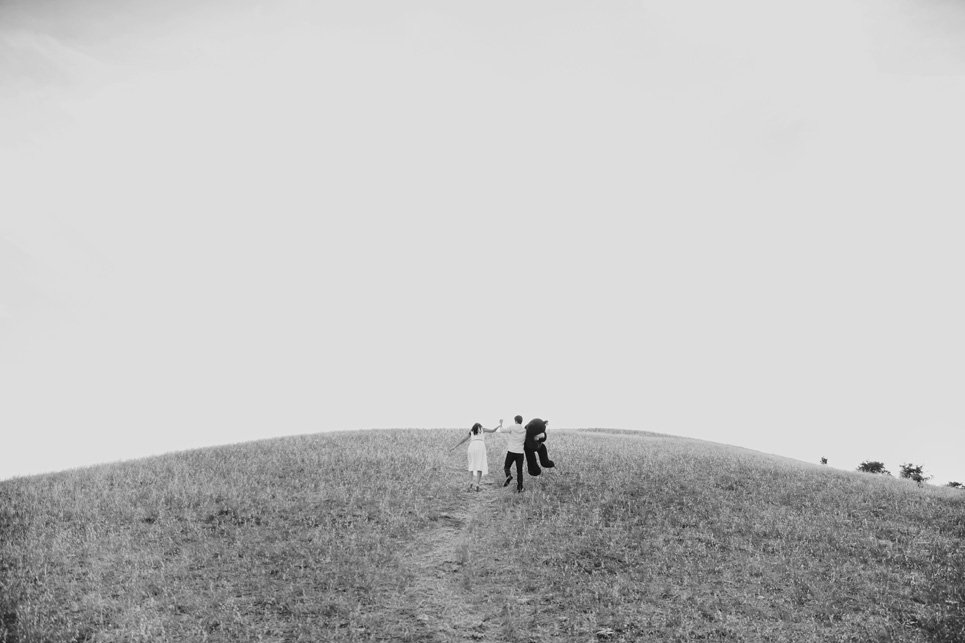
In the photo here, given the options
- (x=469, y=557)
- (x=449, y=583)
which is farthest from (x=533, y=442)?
(x=449, y=583)

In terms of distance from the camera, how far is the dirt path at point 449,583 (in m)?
12.1

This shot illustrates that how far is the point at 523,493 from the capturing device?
67.8 feet

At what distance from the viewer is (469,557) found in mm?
15609

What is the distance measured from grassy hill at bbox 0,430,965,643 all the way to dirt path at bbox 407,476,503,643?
6 cm

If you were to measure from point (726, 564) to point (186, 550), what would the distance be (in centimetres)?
1502

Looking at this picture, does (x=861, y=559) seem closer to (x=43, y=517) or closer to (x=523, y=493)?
(x=523, y=493)

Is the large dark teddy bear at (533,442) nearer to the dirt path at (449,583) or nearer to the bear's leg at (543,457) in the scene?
the bear's leg at (543,457)

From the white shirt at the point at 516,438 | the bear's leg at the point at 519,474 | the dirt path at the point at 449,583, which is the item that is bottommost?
the dirt path at the point at 449,583

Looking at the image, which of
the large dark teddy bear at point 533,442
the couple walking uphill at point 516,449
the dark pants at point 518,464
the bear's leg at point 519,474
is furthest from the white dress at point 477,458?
the large dark teddy bear at point 533,442

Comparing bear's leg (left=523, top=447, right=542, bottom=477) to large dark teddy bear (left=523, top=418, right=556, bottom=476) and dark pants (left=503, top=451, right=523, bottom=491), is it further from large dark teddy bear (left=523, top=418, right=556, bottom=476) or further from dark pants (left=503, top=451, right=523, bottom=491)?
dark pants (left=503, top=451, right=523, bottom=491)

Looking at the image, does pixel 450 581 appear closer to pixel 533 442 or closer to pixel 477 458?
pixel 477 458

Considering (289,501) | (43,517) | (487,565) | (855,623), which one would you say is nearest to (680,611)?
(855,623)

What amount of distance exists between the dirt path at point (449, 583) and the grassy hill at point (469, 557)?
0.06 metres

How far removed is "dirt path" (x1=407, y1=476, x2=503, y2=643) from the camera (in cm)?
1215
